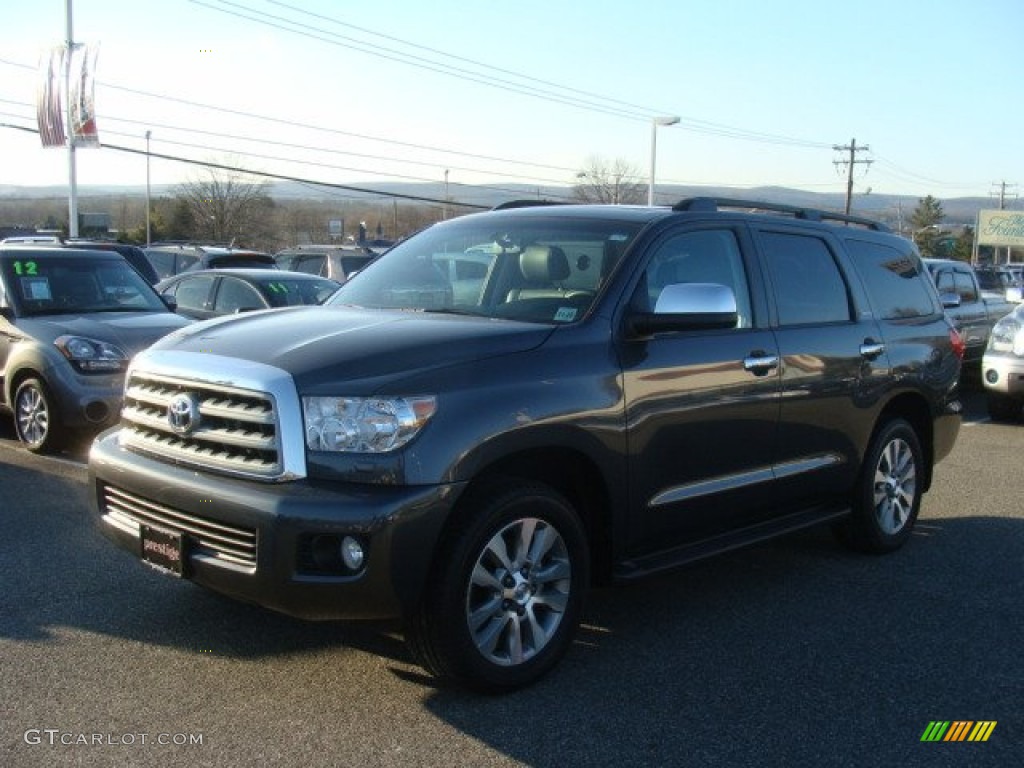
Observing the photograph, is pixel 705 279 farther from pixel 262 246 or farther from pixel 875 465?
pixel 262 246

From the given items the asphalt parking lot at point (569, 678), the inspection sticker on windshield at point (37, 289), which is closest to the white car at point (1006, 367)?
the asphalt parking lot at point (569, 678)

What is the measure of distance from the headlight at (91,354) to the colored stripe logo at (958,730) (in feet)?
21.1

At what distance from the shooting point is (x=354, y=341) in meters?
4.00

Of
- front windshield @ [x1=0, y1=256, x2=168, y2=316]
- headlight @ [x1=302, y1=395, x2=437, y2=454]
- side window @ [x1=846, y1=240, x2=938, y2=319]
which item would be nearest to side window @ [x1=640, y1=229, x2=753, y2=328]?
side window @ [x1=846, y1=240, x2=938, y2=319]

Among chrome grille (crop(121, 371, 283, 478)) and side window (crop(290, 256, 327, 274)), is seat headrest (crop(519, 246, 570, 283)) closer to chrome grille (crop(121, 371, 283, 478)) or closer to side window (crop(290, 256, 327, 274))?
chrome grille (crop(121, 371, 283, 478))

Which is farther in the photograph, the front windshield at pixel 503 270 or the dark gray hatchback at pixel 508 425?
the front windshield at pixel 503 270

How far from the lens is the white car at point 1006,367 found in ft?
37.0

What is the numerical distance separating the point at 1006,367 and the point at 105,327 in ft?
29.9

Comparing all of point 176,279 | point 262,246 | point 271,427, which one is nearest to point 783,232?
point 271,427

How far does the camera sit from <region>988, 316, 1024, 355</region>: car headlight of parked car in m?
11.3

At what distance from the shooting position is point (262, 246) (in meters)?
82.9

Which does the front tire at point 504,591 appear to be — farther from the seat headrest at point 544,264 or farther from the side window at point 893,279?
the side window at point 893,279

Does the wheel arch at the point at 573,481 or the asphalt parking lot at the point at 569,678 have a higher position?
the wheel arch at the point at 573,481

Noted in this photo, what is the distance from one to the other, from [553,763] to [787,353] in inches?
101
